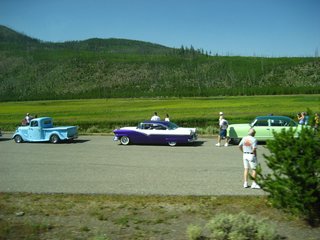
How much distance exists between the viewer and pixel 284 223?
7.55 m

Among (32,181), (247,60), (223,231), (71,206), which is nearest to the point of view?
(223,231)

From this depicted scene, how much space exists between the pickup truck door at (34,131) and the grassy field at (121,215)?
14.8 meters

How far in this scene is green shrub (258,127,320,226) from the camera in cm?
721

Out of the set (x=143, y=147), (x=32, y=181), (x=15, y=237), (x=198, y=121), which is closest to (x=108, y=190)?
(x=32, y=181)

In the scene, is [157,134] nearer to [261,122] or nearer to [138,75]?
[261,122]

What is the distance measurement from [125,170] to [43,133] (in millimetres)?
12036

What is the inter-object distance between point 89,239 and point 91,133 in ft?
75.3

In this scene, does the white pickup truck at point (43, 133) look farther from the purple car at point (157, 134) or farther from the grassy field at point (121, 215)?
the grassy field at point (121, 215)

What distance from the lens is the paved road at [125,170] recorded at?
36.6ft

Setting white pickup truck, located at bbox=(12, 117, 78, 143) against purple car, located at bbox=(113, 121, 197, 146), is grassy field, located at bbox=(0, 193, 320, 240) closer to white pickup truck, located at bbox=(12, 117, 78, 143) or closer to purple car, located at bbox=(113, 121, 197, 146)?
purple car, located at bbox=(113, 121, 197, 146)

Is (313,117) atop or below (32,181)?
atop

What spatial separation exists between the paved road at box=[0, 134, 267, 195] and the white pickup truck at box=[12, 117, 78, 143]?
8.60ft

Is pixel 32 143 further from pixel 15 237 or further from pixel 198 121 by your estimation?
pixel 15 237

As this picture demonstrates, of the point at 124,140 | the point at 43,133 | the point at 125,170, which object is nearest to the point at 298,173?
the point at 125,170
